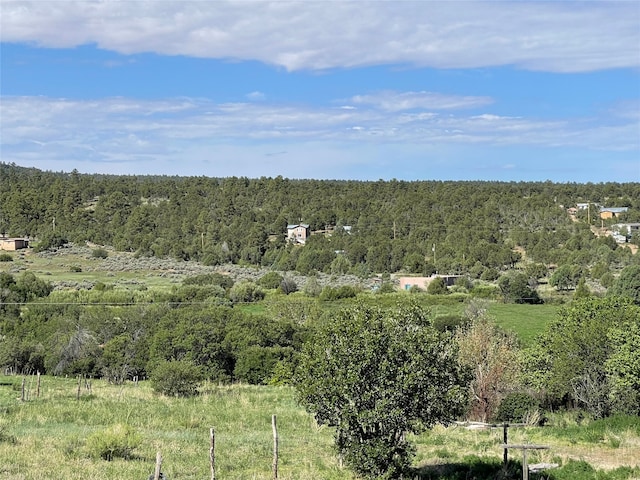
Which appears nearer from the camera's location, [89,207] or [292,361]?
[292,361]

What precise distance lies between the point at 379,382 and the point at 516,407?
14.1 m

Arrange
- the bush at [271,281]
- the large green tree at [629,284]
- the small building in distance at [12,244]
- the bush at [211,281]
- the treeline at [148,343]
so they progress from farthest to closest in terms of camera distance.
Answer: the small building in distance at [12,244]
the bush at [271,281]
the bush at [211,281]
the large green tree at [629,284]
the treeline at [148,343]

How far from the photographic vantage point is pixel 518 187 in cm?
15262

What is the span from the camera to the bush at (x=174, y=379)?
30.1m

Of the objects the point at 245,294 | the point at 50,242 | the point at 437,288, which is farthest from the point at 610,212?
the point at 50,242

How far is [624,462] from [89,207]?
130 meters

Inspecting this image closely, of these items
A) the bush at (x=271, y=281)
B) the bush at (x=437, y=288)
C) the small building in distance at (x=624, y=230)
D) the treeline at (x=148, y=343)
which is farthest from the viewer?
the small building in distance at (x=624, y=230)

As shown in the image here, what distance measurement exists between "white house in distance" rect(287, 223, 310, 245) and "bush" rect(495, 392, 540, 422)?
98.9 meters

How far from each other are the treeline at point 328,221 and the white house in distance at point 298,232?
1.70 m

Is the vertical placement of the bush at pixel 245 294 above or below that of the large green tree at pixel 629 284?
below

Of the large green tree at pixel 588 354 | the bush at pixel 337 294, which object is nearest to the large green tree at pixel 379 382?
the large green tree at pixel 588 354

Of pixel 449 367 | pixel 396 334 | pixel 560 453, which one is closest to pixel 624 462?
pixel 560 453

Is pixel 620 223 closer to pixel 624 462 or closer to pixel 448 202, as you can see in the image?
pixel 448 202

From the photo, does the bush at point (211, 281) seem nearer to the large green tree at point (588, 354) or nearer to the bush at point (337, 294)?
the bush at point (337, 294)
